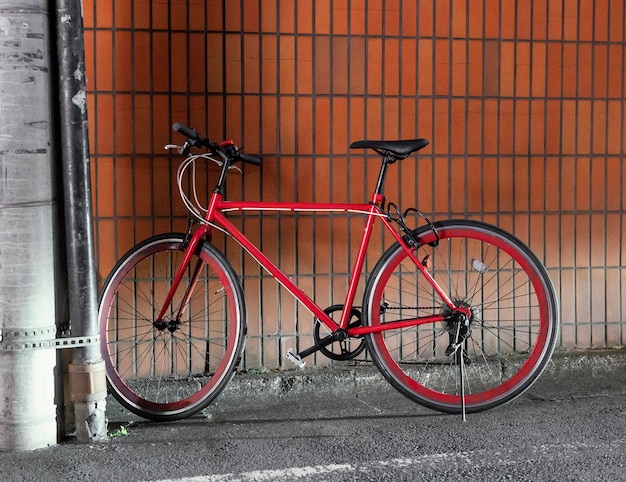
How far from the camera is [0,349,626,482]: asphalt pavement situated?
3777 mm

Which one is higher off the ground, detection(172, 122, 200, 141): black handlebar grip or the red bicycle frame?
detection(172, 122, 200, 141): black handlebar grip

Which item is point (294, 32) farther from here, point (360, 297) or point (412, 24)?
point (360, 297)

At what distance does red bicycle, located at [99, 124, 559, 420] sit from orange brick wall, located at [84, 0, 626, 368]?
0.26m

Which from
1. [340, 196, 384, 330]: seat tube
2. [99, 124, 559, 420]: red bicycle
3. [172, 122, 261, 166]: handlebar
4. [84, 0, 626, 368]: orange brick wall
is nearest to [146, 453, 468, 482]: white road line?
[99, 124, 559, 420]: red bicycle

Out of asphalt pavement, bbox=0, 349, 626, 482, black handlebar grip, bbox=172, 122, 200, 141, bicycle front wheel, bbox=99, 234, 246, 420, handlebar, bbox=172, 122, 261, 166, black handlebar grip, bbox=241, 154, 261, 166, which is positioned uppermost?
black handlebar grip, bbox=172, 122, 200, 141

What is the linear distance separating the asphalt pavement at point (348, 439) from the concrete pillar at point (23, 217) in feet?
0.75

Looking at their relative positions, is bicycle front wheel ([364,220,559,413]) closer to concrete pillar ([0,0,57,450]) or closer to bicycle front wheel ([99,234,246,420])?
bicycle front wheel ([99,234,246,420])

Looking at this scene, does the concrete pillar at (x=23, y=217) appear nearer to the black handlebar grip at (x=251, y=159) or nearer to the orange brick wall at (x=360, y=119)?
the orange brick wall at (x=360, y=119)

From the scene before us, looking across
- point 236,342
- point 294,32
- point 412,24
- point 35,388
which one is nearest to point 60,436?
point 35,388

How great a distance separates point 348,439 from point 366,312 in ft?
2.50

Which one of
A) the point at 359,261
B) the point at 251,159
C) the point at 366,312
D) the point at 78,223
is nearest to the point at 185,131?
the point at 251,159

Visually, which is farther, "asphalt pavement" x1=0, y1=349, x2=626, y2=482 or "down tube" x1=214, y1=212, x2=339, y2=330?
"down tube" x1=214, y1=212, x2=339, y2=330

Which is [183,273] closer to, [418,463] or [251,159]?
[251,159]

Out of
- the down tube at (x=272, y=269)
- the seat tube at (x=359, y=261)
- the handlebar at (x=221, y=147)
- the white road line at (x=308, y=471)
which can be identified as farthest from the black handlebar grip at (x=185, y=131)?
the white road line at (x=308, y=471)
